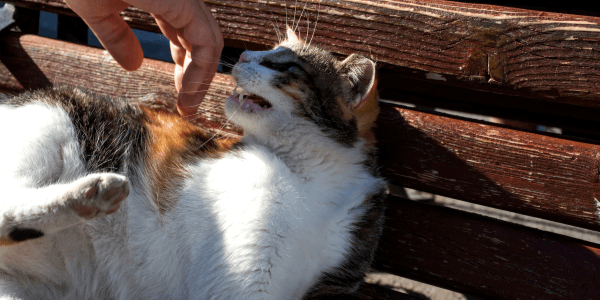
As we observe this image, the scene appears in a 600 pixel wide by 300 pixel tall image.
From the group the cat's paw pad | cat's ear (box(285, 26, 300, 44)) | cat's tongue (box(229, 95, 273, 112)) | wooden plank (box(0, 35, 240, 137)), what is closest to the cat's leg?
the cat's paw pad

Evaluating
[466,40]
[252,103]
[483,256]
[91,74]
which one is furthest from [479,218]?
[91,74]

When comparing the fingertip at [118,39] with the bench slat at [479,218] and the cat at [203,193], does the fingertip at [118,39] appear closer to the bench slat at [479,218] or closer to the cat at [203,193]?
the cat at [203,193]

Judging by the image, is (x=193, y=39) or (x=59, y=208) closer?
(x=59, y=208)

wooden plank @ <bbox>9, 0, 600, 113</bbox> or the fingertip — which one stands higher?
wooden plank @ <bbox>9, 0, 600, 113</bbox>

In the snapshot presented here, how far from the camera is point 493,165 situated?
1540 mm

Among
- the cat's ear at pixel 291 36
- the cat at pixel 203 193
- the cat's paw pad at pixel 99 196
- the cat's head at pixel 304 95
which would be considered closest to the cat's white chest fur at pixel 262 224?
the cat at pixel 203 193

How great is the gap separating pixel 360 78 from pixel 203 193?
2.51ft

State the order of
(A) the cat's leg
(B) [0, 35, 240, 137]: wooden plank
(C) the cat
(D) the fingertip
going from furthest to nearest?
(B) [0, 35, 240, 137]: wooden plank < (D) the fingertip < (C) the cat < (A) the cat's leg

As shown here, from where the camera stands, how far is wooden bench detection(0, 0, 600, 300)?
1.45 meters

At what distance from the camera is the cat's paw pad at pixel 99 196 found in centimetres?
108

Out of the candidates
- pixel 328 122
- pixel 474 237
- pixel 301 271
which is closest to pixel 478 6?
pixel 328 122

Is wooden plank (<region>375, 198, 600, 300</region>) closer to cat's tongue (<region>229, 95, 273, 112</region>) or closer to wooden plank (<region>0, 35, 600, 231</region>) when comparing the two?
wooden plank (<region>0, 35, 600, 231</region>)

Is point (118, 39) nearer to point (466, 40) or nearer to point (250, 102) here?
point (250, 102)

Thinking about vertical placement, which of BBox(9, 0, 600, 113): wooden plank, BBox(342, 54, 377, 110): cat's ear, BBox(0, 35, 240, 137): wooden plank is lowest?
BBox(0, 35, 240, 137): wooden plank
